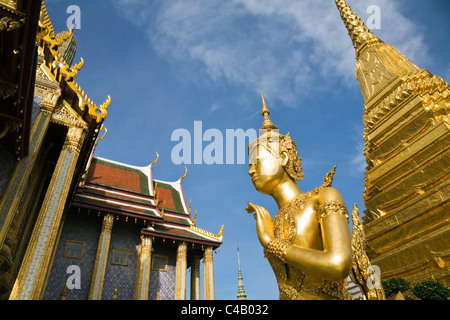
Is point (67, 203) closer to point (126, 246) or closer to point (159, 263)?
point (126, 246)

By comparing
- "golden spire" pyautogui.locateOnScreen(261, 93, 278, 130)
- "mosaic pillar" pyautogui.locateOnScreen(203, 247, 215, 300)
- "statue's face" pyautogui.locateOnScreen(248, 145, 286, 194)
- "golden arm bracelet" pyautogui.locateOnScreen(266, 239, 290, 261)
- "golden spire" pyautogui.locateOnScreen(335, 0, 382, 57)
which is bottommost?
"golden arm bracelet" pyautogui.locateOnScreen(266, 239, 290, 261)

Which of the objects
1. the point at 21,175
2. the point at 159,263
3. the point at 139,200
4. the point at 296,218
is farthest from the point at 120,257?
the point at 296,218

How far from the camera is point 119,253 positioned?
13742mm

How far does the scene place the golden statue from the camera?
7.47 feet

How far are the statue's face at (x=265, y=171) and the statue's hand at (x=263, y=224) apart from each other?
0.23 metres

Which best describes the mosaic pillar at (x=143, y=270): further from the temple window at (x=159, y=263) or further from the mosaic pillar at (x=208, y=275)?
the mosaic pillar at (x=208, y=275)

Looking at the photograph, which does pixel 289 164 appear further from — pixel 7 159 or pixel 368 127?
pixel 368 127

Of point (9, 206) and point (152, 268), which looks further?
point (152, 268)

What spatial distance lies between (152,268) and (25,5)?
41.6 ft

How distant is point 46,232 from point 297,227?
698 cm

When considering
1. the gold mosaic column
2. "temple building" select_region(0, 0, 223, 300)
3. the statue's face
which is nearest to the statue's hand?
the statue's face

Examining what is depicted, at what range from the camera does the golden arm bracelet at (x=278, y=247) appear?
8.17ft

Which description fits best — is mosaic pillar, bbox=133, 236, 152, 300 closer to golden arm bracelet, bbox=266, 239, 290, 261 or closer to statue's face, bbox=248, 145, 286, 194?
statue's face, bbox=248, 145, 286, 194
